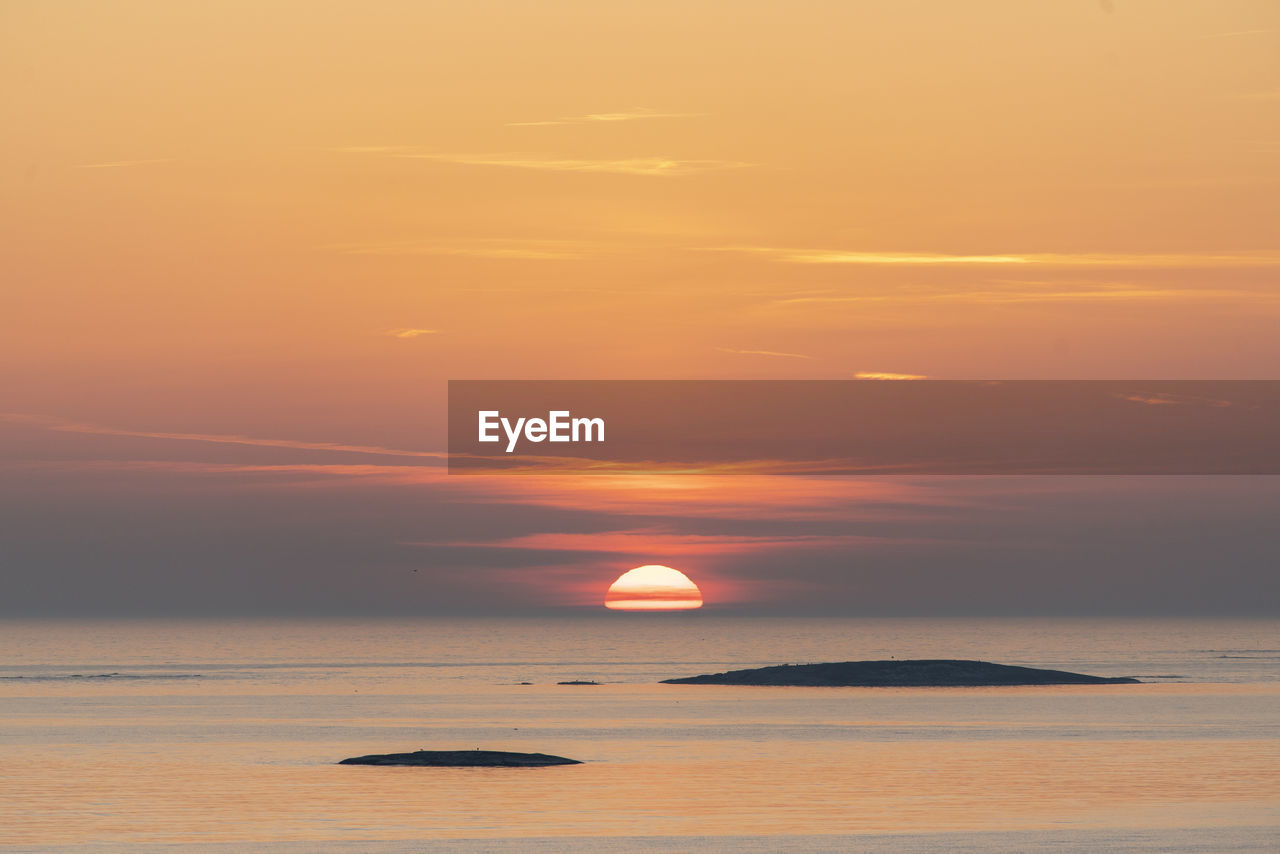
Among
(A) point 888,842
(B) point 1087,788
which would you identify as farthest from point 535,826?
(B) point 1087,788

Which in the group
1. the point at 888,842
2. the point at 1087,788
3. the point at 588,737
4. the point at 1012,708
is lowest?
the point at 888,842

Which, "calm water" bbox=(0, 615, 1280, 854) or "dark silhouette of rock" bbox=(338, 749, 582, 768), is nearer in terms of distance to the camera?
"calm water" bbox=(0, 615, 1280, 854)

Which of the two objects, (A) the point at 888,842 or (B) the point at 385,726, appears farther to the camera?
(B) the point at 385,726

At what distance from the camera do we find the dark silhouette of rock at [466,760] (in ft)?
332

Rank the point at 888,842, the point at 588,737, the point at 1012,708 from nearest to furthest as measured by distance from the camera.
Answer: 1. the point at 888,842
2. the point at 588,737
3. the point at 1012,708

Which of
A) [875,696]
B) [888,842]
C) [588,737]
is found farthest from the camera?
[875,696]

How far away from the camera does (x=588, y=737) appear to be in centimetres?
12575

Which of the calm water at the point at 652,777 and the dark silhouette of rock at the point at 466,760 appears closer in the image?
the calm water at the point at 652,777

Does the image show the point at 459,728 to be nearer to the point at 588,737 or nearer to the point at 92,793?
the point at 588,737

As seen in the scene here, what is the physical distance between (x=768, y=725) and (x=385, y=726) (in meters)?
32.8

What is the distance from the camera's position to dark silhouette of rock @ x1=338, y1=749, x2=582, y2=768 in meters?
101

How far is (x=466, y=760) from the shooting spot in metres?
102

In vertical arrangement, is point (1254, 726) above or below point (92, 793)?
above

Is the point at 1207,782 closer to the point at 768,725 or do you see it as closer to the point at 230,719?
the point at 768,725
